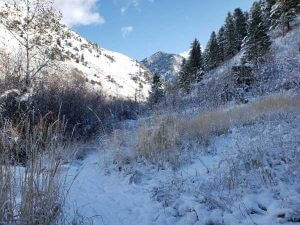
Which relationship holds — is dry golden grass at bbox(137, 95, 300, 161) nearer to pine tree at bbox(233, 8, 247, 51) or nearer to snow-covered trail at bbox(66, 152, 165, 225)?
snow-covered trail at bbox(66, 152, 165, 225)

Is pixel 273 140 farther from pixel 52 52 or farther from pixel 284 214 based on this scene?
pixel 52 52

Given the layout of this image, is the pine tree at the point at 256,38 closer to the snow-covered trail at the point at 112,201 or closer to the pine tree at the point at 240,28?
the pine tree at the point at 240,28

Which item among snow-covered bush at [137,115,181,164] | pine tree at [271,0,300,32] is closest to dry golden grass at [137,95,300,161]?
snow-covered bush at [137,115,181,164]

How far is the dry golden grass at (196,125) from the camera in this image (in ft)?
22.3

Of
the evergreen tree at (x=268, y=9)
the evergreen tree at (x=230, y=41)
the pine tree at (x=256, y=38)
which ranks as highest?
the evergreen tree at (x=268, y=9)

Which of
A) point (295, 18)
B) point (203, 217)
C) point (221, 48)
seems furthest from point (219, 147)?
point (221, 48)

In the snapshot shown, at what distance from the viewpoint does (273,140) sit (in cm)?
539

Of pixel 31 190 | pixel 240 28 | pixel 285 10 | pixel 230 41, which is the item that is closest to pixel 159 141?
pixel 31 190

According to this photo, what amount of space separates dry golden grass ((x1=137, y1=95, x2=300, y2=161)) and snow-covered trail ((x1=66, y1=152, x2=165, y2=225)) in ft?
3.04

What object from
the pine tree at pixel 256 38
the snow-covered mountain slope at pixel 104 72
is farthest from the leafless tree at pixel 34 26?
the snow-covered mountain slope at pixel 104 72

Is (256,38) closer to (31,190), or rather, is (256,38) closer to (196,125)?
(196,125)

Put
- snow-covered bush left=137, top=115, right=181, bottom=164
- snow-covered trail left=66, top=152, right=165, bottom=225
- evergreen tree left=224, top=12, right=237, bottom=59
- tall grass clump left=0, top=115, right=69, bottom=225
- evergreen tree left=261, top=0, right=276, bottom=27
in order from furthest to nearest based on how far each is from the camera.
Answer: evergreen tree left=261, top=0, right=276, bottom=27 < evergreen tree left=224, top=12, right=237, bottom=59 < snow-covered bush left=137, top=115, right=181, bottom=164 < snow-covered trail left=66, top=152, right=165, bottom=225 < tall grass clump left=0, top=115, right=69, bottom=225

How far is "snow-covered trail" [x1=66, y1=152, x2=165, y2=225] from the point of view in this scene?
397 cm

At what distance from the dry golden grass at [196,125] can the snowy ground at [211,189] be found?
1.37 feet
